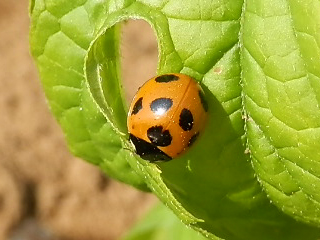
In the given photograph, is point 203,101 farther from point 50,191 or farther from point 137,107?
point 50,191

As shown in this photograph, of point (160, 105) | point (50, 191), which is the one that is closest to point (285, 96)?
point (160, 105)

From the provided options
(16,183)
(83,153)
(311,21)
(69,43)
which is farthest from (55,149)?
(311,21)

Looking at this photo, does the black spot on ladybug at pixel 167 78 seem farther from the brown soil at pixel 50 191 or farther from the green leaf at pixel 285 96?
the brown soil at pixel 50 191

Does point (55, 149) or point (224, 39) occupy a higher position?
point (224, 39)

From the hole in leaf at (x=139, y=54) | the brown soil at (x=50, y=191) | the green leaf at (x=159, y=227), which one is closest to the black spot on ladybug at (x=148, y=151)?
the green leaf at (x=159, y=227)

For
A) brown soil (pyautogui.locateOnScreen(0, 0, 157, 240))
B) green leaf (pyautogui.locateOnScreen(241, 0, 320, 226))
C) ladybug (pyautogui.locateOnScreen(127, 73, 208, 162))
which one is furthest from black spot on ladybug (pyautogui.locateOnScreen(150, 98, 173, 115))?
brown soil (pyautogui.locateOnScreen(0, 0, 157, 240))

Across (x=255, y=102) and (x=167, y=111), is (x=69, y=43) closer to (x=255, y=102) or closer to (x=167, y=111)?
(x=167, y=111)

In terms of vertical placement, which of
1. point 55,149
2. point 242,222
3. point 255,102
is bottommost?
point 55,149

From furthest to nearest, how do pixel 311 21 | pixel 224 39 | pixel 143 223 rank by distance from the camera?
pixel 143 223, pixel 224 39, pixel 311 21
